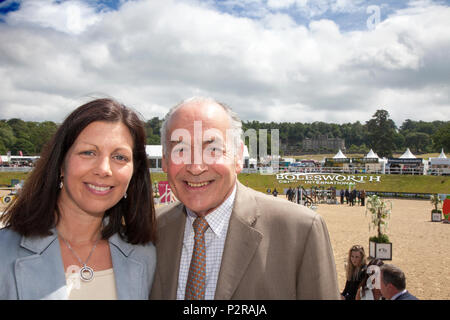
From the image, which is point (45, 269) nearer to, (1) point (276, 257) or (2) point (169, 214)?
(2) point (169, 214)

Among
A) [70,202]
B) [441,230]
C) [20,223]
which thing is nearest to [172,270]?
[70,202]

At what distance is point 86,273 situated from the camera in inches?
90.4

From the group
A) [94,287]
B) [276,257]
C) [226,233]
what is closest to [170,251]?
[226,233]

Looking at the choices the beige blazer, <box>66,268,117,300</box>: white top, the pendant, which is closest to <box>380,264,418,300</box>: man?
the beige blazer

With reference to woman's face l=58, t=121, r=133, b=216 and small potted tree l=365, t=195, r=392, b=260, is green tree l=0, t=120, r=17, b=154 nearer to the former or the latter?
small potted tree l=365, t=195, r=392, b=260

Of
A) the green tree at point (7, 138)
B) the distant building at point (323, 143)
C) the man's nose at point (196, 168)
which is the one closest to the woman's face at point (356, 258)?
the man's nose at point (196, 168)

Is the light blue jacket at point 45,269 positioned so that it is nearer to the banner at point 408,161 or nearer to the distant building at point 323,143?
the banner at point 408,161

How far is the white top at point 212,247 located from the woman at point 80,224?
312 millimetres

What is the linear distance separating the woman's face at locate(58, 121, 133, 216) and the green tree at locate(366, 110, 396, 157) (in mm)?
92019

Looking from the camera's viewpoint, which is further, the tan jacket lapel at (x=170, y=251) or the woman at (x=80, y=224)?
the tan jacket lapel at (x=170, y=251)

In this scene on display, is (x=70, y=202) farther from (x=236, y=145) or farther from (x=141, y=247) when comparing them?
(x=236, y=145)

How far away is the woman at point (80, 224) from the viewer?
2.09 meters

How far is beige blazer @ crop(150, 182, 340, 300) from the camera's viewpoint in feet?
6.56
